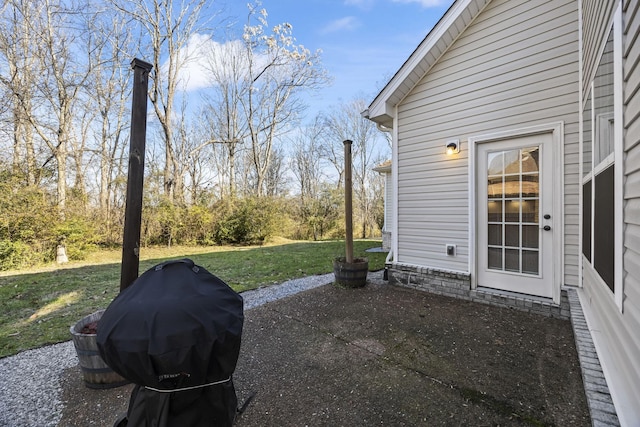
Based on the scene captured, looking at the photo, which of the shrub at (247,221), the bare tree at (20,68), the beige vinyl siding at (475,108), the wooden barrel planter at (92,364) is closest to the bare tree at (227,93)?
the shrub at (247,221)

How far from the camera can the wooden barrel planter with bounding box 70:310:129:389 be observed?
2.10 meters

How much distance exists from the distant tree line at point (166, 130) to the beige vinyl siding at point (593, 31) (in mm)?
9436

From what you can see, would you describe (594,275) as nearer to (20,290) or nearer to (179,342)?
(179,342)

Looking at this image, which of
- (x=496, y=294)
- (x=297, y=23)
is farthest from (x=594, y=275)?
(x=297, y=23)

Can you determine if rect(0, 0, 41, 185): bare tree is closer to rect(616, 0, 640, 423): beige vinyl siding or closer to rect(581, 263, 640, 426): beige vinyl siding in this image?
rect(616, 0, 640, 423): beige vinyl siding

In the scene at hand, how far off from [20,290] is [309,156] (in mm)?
15872

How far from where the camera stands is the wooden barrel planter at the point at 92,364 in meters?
2.10

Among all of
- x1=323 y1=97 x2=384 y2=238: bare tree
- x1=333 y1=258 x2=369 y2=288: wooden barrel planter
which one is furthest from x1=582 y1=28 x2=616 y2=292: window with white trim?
x1=323 y1=97 x2=384 y2=238: bare tree

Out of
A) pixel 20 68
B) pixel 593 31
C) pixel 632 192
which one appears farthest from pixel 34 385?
pixel 20 68

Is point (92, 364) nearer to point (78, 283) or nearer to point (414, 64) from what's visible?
point (78, 283)

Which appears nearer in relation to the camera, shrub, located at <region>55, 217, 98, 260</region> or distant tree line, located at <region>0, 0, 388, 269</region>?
shrub, located at <region>55, 217, 98, 260</region>

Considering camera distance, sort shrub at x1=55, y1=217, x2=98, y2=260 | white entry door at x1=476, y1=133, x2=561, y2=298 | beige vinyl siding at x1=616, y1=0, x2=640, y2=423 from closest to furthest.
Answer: beige vinyl siding at x1=616, y1=0, x2=640, y2=423 → white entry door at x1=476, y1=133, x2=561, y2=298 → shrub at x1=55, y1=217, x2=98, y2=260

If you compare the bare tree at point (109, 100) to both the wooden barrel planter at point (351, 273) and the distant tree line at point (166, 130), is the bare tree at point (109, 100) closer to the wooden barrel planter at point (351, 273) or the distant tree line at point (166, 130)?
the distant tree line at point (166, 130)

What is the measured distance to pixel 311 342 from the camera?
2.86m
